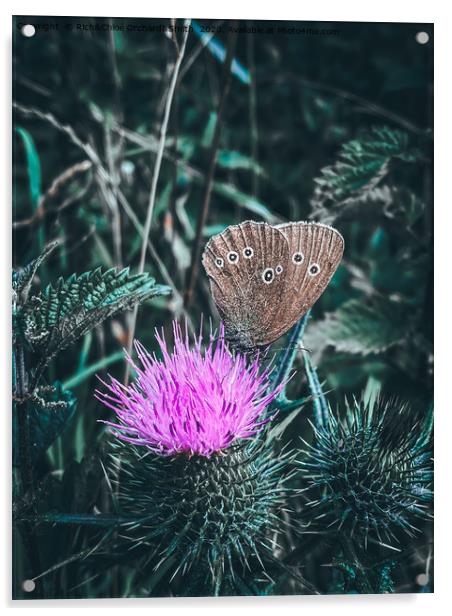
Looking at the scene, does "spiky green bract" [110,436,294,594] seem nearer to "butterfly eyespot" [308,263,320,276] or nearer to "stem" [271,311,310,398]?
"stem" [271,311,310,398]

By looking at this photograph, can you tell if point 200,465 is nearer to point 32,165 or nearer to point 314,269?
point 314,269

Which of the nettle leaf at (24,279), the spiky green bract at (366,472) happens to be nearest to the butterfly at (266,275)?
the spiky green bract at (366,472)

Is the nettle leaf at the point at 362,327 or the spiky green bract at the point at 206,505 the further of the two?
the nettle leaf at the point at 362,327

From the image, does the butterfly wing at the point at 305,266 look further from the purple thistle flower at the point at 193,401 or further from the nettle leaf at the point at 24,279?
the nettle leaf at the point at 24,279

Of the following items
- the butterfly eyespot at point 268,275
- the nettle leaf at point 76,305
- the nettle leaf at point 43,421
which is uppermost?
the butterfly eyespot at point 268,275

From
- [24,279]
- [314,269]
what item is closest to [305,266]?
[314,269]

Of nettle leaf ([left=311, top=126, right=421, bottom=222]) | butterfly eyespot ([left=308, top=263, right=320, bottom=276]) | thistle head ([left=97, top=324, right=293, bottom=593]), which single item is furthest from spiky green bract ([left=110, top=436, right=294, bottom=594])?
nettle leaf ([left=311, top=126, right=421, bottom=222])
